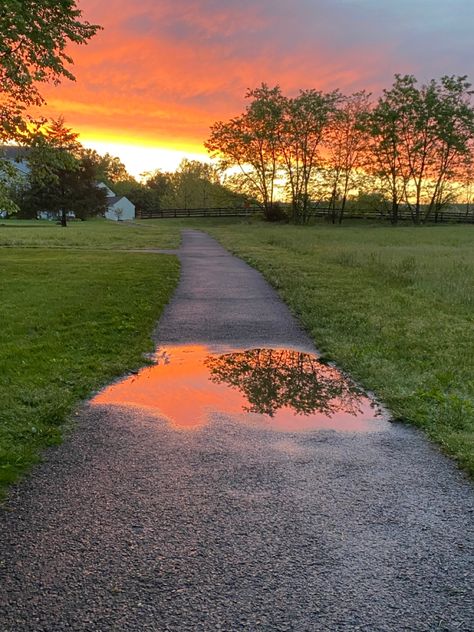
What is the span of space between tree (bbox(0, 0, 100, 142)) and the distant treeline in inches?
1669

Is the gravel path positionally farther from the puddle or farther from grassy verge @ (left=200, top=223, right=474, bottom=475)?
grassy verge @ (left=200, top=223, right=474, bottom=475)

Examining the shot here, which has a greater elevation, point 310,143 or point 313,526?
point 310,143

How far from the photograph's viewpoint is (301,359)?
22.5ft

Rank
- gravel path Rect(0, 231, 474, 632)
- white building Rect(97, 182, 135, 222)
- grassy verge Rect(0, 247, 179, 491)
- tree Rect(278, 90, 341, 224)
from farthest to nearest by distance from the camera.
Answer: white building Rect(97, 182, 135, 222)
tree Rect(278, 90, 341, 224)
grassy verge Rect(0, 247, 179, 491)
gravel path Rect(0, 231, 474, 632)

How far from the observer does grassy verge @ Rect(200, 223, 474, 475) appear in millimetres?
4895

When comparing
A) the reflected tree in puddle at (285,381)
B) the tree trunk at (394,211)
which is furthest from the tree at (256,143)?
the reflected tree in puddle at (285,381)

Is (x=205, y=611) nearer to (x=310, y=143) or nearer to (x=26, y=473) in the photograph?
(x=26, y=473)

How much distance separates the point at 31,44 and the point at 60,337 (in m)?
11.5

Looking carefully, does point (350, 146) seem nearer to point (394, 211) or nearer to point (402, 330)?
point (394, 211)

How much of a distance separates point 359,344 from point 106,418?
411 centimetres

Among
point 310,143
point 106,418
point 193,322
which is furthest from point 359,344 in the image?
point 310,143

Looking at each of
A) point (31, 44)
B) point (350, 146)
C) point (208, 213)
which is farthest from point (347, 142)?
point (31, 44)

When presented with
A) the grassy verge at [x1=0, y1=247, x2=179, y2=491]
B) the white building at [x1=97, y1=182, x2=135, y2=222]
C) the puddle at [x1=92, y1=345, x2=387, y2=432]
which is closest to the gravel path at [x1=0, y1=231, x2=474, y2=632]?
the puddle at [x1=92, y1=345, x2=387, y2=432]

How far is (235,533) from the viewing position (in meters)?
2.93
